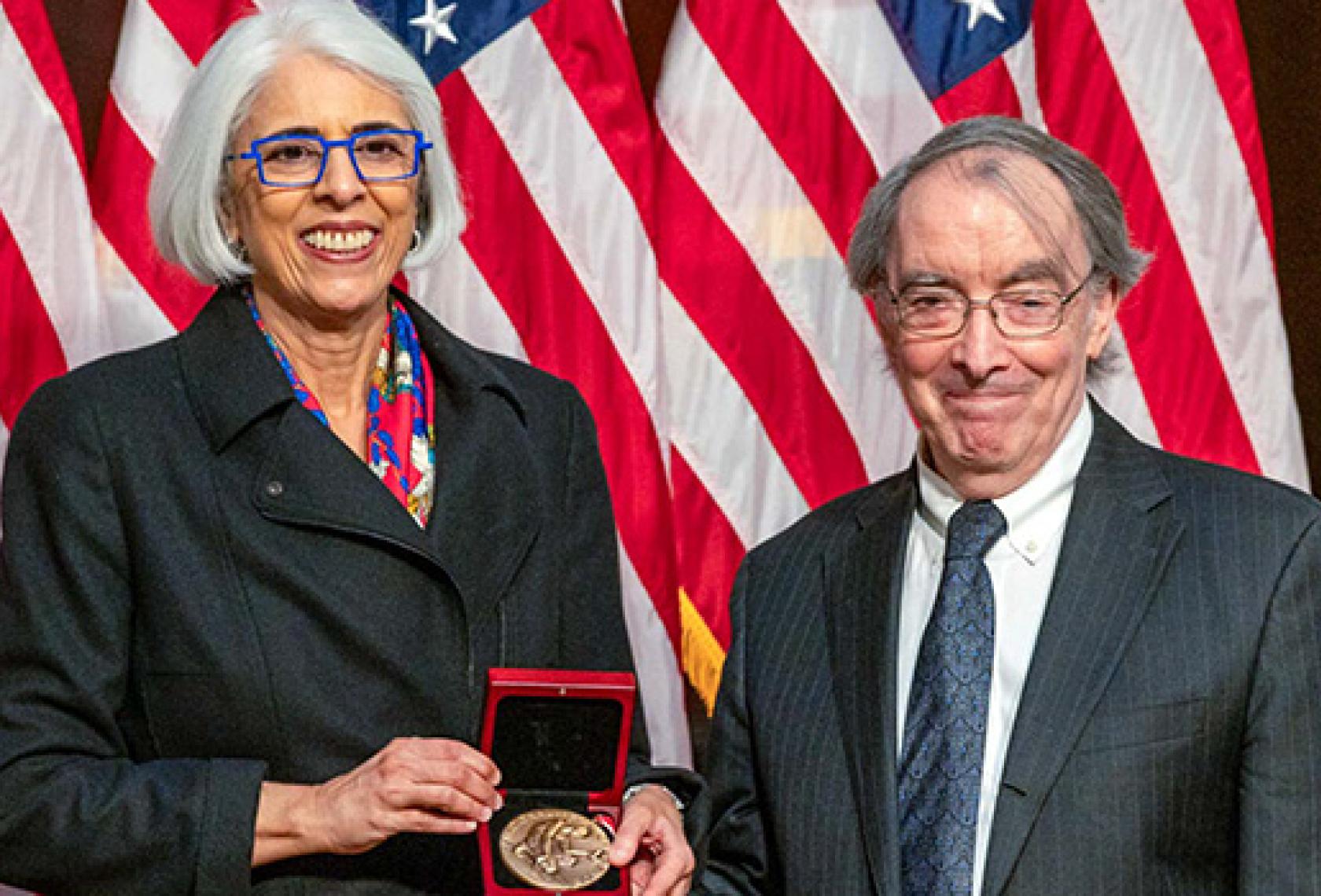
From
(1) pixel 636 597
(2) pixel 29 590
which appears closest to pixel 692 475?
(1) pixel 636 597

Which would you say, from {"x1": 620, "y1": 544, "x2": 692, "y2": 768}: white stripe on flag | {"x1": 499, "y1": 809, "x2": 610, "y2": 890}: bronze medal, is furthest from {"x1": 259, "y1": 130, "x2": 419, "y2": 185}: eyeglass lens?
{"x1": 620, "y1": 544, "x2": 692, "y2": 768}: white stripe on flag

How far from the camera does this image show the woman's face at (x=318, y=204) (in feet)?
7.22

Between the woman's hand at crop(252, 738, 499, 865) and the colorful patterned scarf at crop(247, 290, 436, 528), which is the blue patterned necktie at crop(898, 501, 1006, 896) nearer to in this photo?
the woman's hand at crop(252, 738, 499, 865)

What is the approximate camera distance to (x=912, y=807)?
205 centimetres

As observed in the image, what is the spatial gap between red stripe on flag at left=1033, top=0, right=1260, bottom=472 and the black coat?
1.73m

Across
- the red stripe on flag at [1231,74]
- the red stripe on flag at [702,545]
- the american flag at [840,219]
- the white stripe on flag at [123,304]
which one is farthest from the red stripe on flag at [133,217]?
the red stripe on flag at [1231,74]

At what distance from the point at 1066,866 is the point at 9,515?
120cm

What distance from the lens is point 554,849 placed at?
2.00 metres

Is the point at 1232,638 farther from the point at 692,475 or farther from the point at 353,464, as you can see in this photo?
the point at 692,475

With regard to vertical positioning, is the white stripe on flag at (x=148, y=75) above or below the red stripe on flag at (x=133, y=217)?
above

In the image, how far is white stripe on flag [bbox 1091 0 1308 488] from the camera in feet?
11.8

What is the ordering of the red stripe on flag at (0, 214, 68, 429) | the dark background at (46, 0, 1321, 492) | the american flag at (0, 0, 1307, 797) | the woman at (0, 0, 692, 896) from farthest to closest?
the dark background at (46, 0, 1321, 492) < the american flag at (0, 0, 1307, 797) < the red stripe on flag at (0, 214, 68, 429) < the woman at (0, 0, 692, 896)

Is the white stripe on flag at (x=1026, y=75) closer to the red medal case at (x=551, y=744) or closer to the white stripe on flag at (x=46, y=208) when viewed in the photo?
the white stripe on flag at (x=46, y=208)

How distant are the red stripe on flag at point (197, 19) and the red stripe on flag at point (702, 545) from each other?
1117 mm
